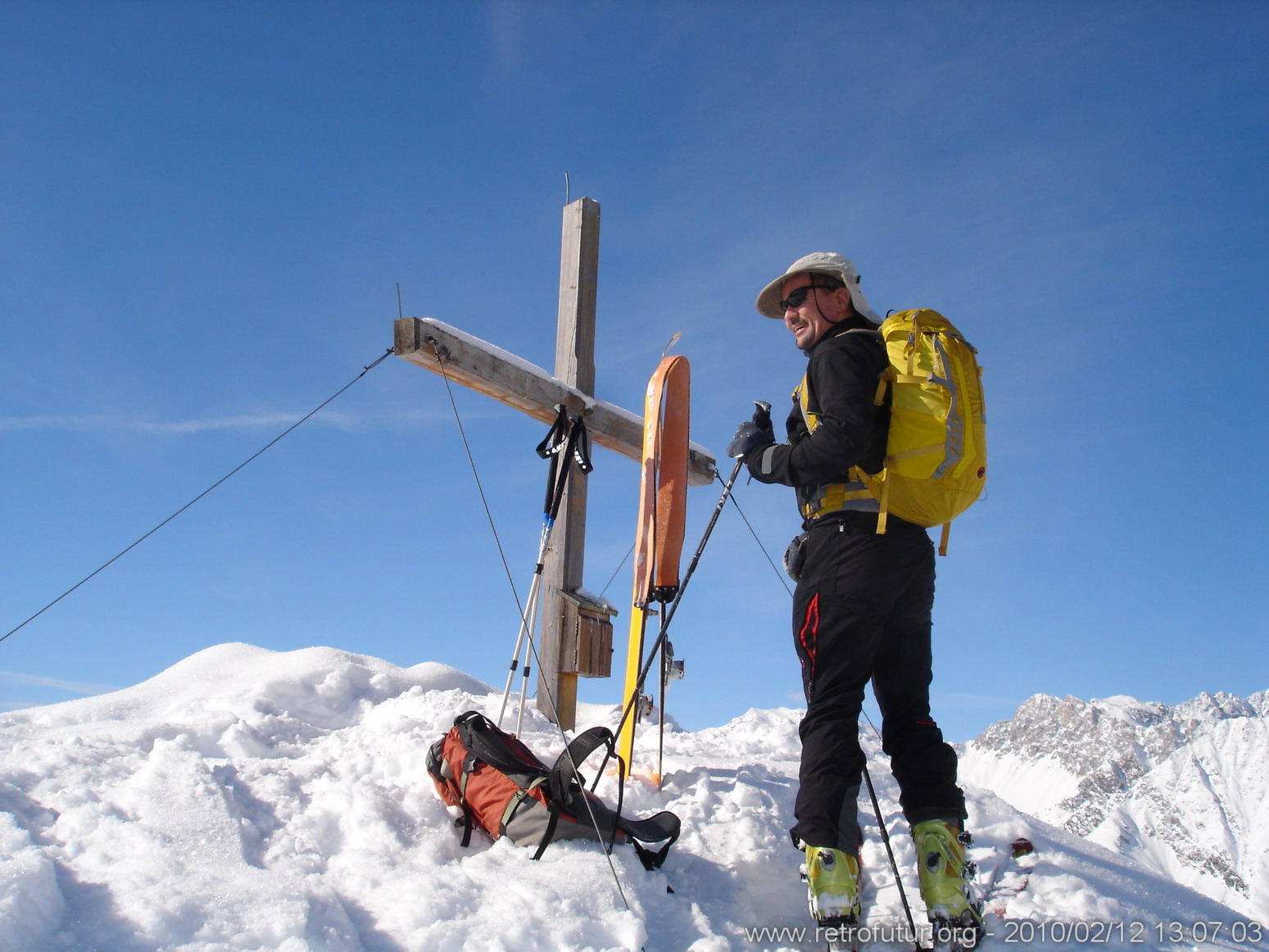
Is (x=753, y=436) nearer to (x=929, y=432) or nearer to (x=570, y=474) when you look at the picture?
(x=929, y=432)

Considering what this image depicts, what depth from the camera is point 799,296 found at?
11.4 feet

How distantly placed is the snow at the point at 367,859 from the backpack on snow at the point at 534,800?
0.09 meters

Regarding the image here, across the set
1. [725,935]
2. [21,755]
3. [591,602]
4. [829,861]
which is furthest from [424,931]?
[591,602]

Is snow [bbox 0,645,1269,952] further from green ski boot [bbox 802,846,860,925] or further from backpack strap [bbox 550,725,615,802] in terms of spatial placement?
green ski boot [bbox 802,846,860,925]

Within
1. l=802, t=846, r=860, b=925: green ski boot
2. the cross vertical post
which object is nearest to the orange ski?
the cross vertical post

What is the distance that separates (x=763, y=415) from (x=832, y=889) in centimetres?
191

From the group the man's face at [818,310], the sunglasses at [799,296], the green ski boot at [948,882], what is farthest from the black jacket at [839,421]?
the green ski boot at [948,882]

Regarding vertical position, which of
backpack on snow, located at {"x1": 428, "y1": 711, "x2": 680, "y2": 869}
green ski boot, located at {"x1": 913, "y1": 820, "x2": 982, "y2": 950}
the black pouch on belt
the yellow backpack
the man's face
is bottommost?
green ski boot, located at {"x1": 913, "y1": 820, "x2": 982, "y2": 950}

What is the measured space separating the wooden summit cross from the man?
227 cm

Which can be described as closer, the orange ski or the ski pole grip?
the ski pole grip

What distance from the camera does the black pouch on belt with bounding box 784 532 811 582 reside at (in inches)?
128

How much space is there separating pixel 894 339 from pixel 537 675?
3.87 meters

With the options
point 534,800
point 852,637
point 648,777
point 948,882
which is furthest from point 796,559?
point 648,777

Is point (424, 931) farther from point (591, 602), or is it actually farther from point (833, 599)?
point (591, 602)
